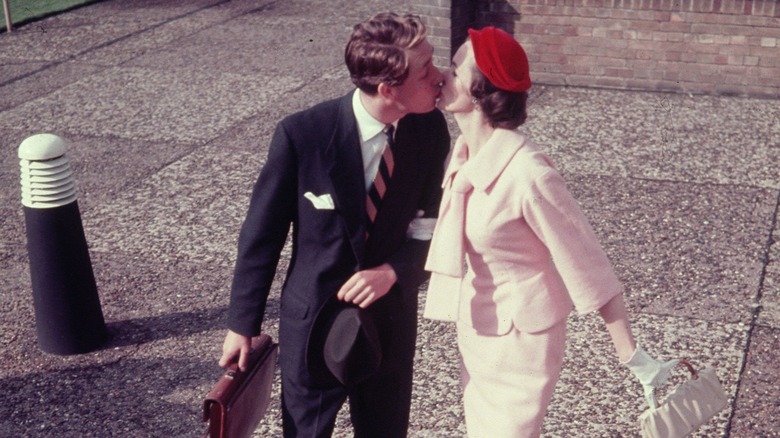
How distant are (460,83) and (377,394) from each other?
109 centimetres

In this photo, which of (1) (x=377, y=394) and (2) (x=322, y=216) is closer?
(2) (x=322, y=216)

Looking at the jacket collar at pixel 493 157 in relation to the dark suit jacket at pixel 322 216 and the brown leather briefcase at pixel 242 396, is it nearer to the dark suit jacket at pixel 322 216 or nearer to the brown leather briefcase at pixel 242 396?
the dark suit jacket at pixel 322 216

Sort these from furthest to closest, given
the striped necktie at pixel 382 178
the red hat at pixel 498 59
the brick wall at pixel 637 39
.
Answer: the brick wall at pixel 637 39 < the striped necktie at pixel 382 178 < the red hat at pixel 498 59

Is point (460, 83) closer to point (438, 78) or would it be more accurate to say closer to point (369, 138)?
point (438, 78)

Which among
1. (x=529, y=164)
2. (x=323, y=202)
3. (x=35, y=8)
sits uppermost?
(x=529, y=164)

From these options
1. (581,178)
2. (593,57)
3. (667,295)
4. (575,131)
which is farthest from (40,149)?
(593,57)

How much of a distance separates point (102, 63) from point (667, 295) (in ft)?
23.5

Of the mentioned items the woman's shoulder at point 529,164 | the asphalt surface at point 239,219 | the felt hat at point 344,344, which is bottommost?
the asphalt surface at point 239,219

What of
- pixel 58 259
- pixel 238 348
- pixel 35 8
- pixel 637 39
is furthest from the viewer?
pixel 35 8

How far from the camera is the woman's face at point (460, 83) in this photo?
2.84m

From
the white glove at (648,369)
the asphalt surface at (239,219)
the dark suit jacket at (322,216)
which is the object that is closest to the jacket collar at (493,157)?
the dark suit jacket at (322,216)

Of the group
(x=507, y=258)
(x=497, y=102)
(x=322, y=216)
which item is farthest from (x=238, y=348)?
(x=497, y=102)

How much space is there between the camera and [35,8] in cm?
1380

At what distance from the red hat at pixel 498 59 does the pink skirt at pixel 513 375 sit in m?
0.73
